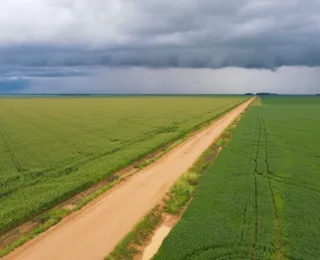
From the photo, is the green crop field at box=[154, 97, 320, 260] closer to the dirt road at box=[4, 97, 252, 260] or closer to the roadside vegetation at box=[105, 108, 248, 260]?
the roadside vegetation at box=[105, 108, 248, 260]

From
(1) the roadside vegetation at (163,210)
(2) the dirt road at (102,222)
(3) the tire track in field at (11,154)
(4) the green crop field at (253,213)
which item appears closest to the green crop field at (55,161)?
(3) the tire track in field at (11,154)

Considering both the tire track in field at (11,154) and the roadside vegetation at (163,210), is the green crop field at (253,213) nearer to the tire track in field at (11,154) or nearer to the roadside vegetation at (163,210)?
the roadside vegetation at (163,210)

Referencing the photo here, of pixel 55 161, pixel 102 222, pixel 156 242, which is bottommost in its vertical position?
pixel 156 242

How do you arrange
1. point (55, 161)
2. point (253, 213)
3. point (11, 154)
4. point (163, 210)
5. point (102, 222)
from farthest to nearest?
point (11, 154) < point (55, 161) < point (163, 210) < point (253, 213) < point (102, 222)

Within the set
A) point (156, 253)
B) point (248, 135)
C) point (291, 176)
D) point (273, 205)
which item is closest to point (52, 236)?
point (156, 253)

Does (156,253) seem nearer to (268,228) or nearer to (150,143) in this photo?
(268,228)

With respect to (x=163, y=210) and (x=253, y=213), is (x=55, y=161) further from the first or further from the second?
(x=253, y=213)

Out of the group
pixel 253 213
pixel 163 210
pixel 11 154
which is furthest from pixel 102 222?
pixel 11 154
